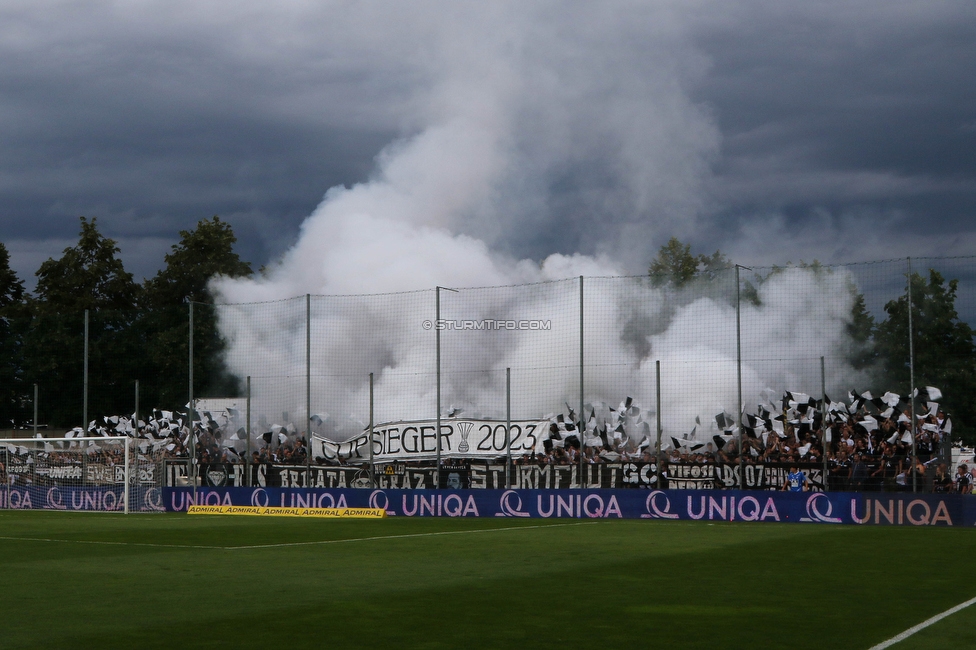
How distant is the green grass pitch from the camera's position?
30.0ft

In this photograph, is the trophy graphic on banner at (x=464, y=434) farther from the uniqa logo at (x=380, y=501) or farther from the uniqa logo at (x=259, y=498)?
the uniqa logo at (x=259, y=498)

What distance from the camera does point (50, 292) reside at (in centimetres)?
6197

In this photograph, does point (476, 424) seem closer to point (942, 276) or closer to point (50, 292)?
point (942, 276)

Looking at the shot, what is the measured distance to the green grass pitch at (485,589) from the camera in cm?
914

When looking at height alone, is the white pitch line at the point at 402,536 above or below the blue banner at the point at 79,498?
above

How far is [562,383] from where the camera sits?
3550 cm

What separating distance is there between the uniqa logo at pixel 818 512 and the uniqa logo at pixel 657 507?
3386mm

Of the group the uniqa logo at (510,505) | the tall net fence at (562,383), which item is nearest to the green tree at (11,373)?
the tall net fence at (562,383)

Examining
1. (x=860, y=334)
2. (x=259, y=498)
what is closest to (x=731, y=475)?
(x=860, y=334)

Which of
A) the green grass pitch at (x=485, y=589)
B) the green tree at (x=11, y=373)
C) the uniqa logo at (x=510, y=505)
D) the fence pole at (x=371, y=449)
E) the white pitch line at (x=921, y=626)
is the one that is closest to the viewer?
the white pitch line at (x=921, y=626)

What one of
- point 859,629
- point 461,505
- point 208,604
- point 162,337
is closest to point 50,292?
point 162,337

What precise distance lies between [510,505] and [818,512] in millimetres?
8238

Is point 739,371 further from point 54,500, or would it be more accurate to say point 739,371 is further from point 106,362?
point 106,362

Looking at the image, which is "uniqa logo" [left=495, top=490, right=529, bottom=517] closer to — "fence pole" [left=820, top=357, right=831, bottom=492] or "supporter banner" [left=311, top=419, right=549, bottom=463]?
"supporter banner" [left=311, top=419, right=549, bottom=463]
